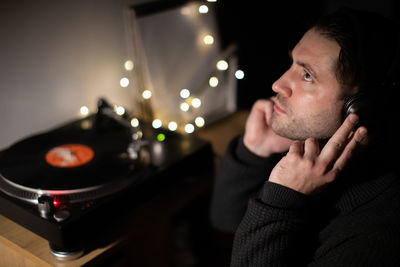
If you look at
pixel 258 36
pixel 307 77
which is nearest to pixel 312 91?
pixel 307 77

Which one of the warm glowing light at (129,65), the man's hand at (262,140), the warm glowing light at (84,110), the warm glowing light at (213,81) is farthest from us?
the warm glowing light at (213,81)

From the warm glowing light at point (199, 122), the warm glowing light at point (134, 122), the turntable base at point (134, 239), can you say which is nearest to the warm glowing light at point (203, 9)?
the warm glowing light at point (199, 122)

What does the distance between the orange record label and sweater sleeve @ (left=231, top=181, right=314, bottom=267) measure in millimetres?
488

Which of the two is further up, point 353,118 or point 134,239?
point 353,118

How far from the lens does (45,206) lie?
0.98 m

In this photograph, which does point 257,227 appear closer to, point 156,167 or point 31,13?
point 156,167

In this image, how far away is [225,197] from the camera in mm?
1312

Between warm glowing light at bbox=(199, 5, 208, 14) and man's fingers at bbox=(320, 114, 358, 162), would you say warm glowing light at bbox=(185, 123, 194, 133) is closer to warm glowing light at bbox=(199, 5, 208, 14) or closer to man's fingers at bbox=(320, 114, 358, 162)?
warm glowing light at bbox=(199, 5, 208, 14)

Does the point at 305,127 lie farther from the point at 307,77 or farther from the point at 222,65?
the point at 222,65

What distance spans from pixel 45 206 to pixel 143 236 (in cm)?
40

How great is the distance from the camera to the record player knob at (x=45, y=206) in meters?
0.98

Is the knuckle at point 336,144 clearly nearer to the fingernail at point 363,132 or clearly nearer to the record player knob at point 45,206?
the fingernail at point 363,132

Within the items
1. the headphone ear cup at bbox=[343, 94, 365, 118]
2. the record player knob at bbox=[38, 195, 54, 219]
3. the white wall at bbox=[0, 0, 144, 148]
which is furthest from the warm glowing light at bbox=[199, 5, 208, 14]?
the record player knob at bbox=[38, 195, 54, 219]

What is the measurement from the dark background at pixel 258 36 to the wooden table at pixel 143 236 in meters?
0.31
